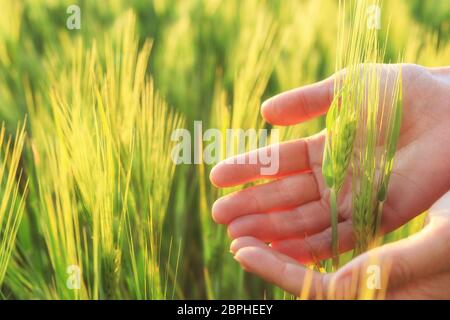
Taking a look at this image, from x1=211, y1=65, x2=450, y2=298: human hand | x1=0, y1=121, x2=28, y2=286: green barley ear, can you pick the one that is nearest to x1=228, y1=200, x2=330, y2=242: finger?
x1=211, y1=65, x2=450, y2=298: human hand

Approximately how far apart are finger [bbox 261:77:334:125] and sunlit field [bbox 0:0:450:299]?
46 millimetres

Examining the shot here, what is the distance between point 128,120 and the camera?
3.27 feet

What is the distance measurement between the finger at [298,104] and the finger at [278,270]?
0.95 feet

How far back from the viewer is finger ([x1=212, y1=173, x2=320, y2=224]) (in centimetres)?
104

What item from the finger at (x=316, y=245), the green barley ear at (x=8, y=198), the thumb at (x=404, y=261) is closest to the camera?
the thumb at (x=404, y=261)

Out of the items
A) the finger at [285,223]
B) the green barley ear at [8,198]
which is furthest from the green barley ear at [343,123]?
the green barley ear at [8,198]

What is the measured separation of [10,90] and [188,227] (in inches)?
18.1

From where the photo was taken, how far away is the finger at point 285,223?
104cm

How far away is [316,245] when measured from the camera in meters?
1.04

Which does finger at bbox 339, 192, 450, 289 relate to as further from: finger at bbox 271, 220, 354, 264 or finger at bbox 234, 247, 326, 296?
finger at bbox 271, 220, 354, 264

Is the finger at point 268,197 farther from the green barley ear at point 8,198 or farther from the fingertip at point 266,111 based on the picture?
the green barley ear at point 8,198

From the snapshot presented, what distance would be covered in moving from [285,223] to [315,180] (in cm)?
9

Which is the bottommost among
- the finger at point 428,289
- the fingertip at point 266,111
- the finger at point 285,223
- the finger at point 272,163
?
the finger at point 428,289

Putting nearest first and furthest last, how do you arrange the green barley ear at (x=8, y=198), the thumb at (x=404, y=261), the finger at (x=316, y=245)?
the thumb at (x=404, y=261)
the green barley ear at (x=8, y=198)
the finger at (x=316, y=245)
